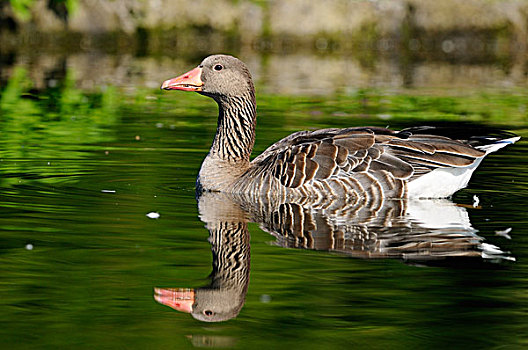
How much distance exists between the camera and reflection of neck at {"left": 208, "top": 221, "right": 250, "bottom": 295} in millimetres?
7602

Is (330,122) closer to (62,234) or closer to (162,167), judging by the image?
(162,167)

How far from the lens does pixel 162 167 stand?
43.9 ft

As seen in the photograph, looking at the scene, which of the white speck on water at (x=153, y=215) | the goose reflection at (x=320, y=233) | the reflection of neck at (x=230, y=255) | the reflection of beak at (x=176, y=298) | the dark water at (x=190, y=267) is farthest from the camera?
the white speck on water at (x=153, y=215)

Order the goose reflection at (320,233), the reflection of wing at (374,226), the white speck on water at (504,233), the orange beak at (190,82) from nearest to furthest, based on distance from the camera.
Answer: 1. the goose reflection at (320,233)
2. the reflection of wing at (374,226)
3. the white speck on water at (504,233)
4. the orange beak at (190,82)

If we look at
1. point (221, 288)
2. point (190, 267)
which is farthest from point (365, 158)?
point (221, 288)

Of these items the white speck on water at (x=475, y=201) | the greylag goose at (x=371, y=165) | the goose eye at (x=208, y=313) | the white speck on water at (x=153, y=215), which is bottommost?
the goose eye at (x=208, y=313)

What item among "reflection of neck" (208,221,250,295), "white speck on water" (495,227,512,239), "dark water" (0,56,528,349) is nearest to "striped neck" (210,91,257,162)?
"dark water" (0,56,528,349)

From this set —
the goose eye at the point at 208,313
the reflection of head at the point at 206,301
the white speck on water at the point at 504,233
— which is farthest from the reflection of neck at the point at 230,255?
the white speck on water at the point at 504,233

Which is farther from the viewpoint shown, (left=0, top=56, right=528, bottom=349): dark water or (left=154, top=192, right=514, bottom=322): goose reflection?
(left=154, top=192, right=514, bottom=322): goose reflection

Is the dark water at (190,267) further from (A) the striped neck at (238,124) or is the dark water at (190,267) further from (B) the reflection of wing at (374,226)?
(A) the striped neck at (238,124)

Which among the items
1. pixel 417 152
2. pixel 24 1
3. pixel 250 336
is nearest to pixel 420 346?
pixel 250 336

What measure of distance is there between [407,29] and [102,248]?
104 feet

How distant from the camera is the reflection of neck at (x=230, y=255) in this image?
760 cm

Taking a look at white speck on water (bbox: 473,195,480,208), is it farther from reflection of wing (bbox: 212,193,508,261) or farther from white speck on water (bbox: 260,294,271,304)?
white speck on water (bbox: 260,294,271,304)
